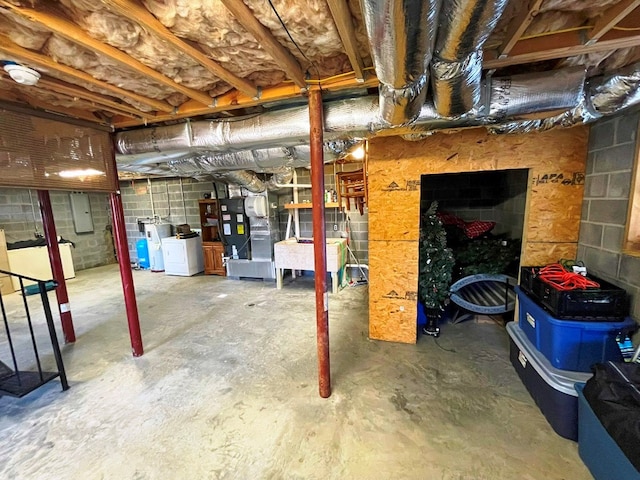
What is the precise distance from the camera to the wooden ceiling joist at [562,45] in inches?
52.7

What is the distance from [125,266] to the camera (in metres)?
2.65

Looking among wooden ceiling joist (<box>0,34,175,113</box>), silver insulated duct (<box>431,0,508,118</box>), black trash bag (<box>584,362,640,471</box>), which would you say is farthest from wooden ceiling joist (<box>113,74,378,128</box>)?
black trash bag (<box>584,362,640,471</box>)

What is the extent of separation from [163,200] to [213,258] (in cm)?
216

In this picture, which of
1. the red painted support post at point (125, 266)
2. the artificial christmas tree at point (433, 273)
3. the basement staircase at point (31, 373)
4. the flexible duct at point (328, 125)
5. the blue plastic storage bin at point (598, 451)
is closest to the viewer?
the blue plastic storage bin at point (598, 451)

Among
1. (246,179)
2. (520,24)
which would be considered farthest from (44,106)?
(520,24)

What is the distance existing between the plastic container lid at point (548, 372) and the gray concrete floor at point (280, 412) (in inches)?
12.0

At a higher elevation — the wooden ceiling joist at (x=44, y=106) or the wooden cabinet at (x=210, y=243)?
the wooden ceiling joist at (x=44, y=106)

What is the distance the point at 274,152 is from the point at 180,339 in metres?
2.34

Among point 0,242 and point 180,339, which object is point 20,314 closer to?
point 0,242

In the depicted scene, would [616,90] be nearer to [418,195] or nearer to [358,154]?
[418,195]

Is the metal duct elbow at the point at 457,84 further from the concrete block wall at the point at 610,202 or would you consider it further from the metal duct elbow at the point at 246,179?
the metal duct elbow at the point at 246,179

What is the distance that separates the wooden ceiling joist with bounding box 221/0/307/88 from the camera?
3.62 feet

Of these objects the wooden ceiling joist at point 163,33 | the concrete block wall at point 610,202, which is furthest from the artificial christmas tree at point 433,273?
the wooden ceiling joist at point 163,33

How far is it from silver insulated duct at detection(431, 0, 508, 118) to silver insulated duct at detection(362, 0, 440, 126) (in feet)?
0.18
